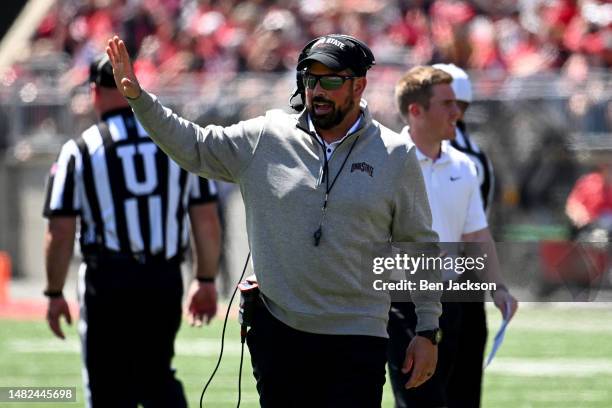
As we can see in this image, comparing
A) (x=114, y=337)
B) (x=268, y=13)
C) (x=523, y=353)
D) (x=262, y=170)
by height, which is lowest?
(x=523, y=353)

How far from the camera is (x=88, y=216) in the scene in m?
7.01

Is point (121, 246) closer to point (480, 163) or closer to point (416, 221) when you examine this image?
point (416, 221)

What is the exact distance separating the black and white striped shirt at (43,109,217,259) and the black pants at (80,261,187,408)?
139mm

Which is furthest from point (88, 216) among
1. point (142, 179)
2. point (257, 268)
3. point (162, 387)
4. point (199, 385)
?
point (199, 385)

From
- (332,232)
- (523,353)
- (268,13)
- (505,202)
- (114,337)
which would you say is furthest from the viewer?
(268,13)

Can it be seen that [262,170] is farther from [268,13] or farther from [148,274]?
[268,13]

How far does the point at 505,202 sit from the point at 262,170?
11.4 meters

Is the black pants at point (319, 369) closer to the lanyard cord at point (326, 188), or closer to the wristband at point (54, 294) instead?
the lanyard cord at point (326, 188)

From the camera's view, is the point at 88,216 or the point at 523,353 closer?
the point at 88,216

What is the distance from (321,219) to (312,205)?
6cm

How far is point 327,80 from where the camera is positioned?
5410mm

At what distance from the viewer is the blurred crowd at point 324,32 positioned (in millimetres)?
17281

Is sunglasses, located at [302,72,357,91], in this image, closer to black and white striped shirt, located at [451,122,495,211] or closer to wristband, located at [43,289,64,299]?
wristband, located at [43,289,64,299]

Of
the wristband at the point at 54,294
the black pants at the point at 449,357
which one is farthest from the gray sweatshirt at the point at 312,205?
the wristband at the point at 54,294
